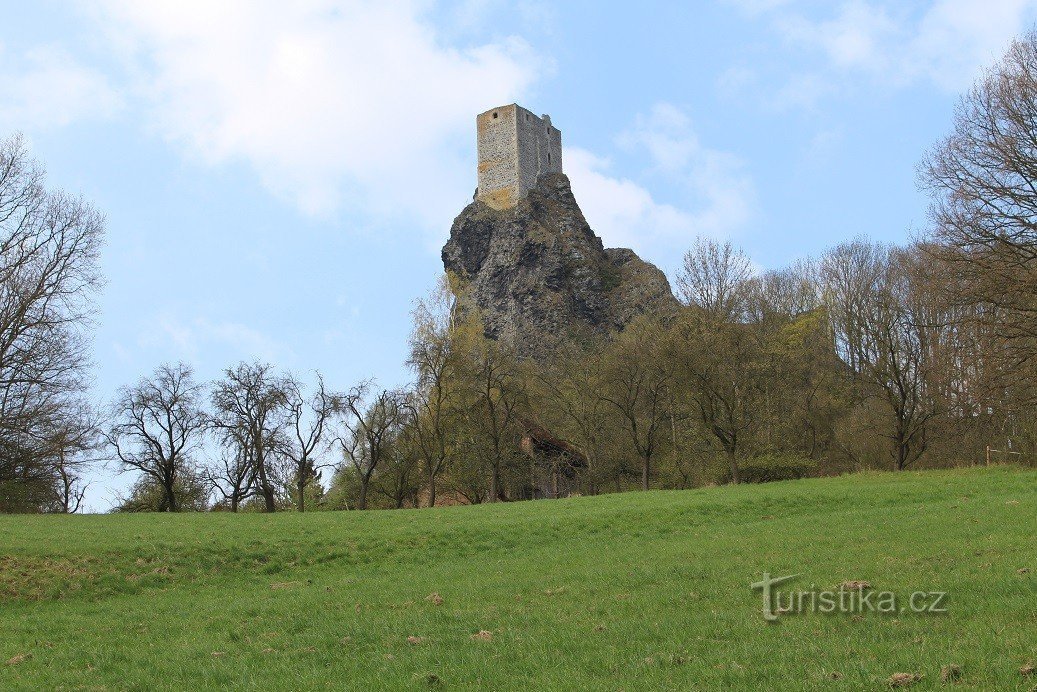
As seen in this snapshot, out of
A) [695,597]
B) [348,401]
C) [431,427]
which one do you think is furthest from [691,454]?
[695,597]

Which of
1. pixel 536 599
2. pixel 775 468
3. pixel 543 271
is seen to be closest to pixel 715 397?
pixel 775 468

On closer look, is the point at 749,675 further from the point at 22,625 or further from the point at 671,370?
the point at 671,370

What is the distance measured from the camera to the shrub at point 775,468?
40.7 metres

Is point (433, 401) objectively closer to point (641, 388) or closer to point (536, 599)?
point (641, 388)

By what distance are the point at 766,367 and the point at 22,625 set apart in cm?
3712

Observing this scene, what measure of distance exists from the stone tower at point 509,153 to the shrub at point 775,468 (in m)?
70.8

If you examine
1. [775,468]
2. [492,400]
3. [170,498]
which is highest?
[492,400]

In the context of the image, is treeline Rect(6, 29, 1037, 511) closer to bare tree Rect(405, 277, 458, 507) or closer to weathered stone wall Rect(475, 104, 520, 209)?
bare tree Rect(405, 277, 458, 507)

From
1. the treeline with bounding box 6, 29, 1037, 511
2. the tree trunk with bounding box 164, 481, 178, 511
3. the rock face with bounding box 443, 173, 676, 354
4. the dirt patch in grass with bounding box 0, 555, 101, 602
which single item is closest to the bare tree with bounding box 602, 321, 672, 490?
the treeline with bounding box 6, 29, 1037, 511

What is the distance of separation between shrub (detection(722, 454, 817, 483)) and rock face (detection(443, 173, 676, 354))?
53887 millimetres

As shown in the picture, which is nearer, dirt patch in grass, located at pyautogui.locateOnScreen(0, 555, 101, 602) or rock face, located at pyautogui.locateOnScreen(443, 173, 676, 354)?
dirt patch in grass, located at pyautogui.locateOnScreen(0, 555, 101, 602)

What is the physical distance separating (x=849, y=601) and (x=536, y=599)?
4.85 meters

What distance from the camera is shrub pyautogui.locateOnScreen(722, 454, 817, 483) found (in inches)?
1601

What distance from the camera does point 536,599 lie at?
42.1 ft
